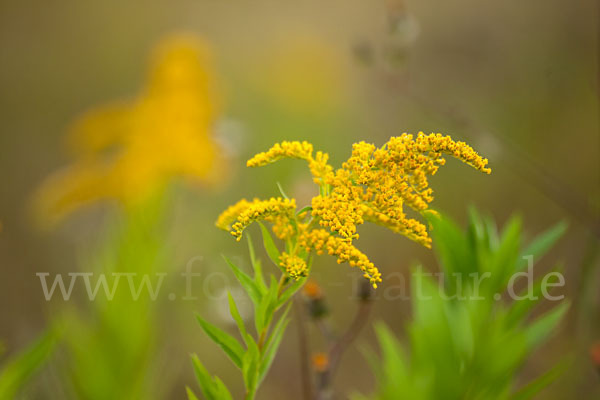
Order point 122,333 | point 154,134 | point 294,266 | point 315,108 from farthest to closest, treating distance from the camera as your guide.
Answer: point 315,108, point 154,134, point 122,333, point 294,266

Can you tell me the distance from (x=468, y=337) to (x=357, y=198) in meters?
0.14

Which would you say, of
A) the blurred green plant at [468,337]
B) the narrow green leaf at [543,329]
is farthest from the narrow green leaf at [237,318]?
the narrow green leaf at [543,329]

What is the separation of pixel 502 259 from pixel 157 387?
1.16 ft

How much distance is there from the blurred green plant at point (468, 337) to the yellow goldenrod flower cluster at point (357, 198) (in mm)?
54

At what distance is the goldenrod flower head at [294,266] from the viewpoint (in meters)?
0.32

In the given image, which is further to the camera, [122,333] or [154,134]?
[154,134]

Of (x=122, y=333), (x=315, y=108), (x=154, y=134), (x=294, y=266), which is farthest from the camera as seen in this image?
(x=315, y=108)

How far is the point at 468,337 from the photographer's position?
382 millimetres

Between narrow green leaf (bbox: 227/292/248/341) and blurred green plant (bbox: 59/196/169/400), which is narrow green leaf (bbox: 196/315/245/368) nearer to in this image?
narrow green leaf (bbox: 227/292/248/341)

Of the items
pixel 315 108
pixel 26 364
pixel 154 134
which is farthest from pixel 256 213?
pixel 315 108

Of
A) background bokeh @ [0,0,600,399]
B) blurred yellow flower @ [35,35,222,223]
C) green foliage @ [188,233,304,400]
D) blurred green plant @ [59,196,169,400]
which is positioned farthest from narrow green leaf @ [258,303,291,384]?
blurred yellow flower @ [35,35,222,223]

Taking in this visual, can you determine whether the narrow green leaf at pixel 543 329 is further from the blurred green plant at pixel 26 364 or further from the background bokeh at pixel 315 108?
the background bokeh at pixel 315 108

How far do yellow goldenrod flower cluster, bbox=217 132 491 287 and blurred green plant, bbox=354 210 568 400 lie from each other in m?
0.05

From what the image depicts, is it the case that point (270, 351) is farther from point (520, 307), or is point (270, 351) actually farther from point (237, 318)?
point (520, 307)
